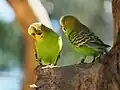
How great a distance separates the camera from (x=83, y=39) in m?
0.75

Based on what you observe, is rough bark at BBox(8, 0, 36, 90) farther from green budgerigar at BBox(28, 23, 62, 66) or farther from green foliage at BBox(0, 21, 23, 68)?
green budgerigar at BBox(28, 23, 62, 66)

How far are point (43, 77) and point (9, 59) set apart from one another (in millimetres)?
405

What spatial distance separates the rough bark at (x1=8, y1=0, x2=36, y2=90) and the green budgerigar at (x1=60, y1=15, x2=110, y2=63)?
390 millimetres

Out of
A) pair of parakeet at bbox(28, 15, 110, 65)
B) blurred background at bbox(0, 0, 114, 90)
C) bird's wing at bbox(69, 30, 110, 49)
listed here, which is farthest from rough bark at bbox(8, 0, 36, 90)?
bird's wing at bbox(69, 30, 110, 49)

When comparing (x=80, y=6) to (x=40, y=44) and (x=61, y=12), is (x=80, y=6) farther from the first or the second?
(x=40, y=44)

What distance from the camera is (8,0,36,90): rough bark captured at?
3.80 feet

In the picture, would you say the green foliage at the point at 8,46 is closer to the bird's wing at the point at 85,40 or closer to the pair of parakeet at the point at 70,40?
the pair of parakeet at the point at 70,40

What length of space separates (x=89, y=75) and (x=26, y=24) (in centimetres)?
52

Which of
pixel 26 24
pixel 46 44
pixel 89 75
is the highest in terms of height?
pixel 26 24

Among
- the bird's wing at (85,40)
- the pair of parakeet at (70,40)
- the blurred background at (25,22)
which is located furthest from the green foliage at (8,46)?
→ the bird's wing at (85,40)

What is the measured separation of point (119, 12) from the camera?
2.53 feet

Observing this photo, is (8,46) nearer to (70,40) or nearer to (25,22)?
(25,22)

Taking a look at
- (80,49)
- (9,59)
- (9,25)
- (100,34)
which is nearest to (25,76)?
(9,59)

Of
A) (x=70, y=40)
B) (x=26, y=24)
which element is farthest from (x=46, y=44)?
(x=26, y=24)
